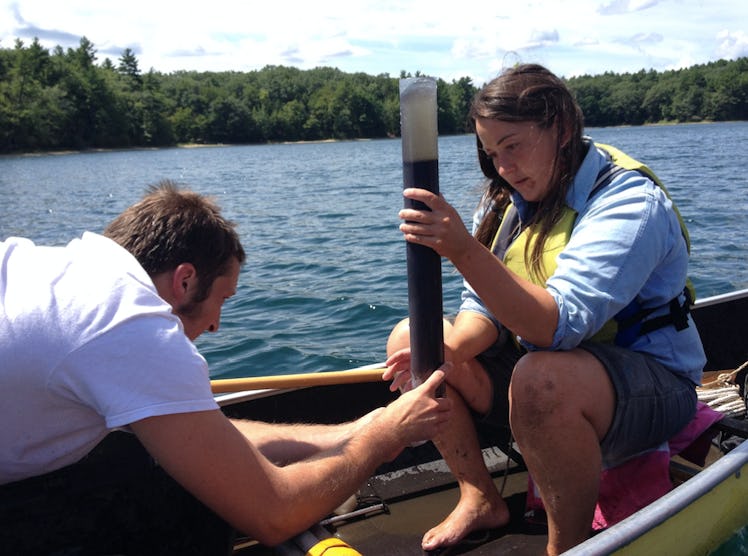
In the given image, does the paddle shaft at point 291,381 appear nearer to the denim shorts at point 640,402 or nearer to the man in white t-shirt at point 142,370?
the man in white t-shirt at point 142,370

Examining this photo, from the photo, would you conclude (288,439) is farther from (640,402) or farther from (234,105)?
(234,105)

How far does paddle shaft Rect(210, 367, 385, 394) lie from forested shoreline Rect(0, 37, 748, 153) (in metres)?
58.9

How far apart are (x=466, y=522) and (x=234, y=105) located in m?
81.1

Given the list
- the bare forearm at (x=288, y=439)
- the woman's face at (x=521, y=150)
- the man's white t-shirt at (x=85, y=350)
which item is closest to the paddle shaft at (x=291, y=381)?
the bare forearm at (x=288, y=439)

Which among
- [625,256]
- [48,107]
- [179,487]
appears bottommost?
[179,487]

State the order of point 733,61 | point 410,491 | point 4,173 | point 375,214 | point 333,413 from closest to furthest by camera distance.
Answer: point 410,491 → point 333,413 → point 375,214 → point 4,173 → point 733,61

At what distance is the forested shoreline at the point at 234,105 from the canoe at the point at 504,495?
5875cm

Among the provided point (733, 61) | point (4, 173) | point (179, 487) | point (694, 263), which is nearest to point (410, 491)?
point (179, 487)

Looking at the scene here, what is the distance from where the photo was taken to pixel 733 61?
84.1 m

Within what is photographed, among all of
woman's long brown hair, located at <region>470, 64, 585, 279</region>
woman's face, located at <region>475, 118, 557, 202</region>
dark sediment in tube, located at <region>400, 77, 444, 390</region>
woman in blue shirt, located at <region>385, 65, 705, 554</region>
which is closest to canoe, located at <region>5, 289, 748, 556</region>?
woman in blue shirt, located at <region>385, 65, 705, 554</region>

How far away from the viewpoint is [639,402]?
2230mm

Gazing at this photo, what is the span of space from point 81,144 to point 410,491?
7053 centimetres

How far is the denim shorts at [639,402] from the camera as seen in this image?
221cm

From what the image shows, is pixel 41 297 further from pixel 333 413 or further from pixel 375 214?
pixel 375 214
